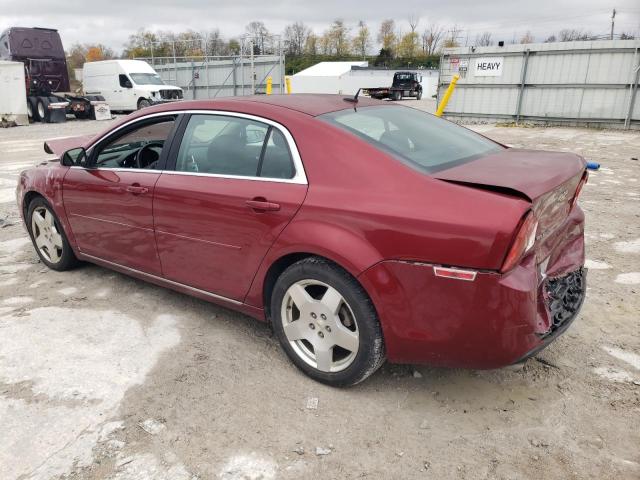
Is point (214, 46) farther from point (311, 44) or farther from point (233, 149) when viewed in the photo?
point (311, 44)

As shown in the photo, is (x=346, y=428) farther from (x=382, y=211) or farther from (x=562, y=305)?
(x=562, y=305)

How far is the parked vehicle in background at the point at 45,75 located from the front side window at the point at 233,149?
856 inches

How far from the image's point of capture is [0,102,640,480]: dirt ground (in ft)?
7.56

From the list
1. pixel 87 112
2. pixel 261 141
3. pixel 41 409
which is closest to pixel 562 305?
pixel 261 141

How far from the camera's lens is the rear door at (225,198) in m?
2.85

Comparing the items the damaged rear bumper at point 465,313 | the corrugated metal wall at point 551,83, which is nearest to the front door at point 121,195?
the damaged rear bumper at point 465,313

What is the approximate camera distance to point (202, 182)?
318 centimetres

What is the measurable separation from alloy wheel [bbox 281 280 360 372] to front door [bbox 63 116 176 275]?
4.01 ft

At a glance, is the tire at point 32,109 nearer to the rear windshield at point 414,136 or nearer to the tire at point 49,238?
the tire at point 49,238

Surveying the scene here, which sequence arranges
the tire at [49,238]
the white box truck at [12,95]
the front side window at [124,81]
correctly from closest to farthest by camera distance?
the tire at [49,238], the white box truck at [12,95], the front side window at [124,81]

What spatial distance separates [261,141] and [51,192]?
2272mm

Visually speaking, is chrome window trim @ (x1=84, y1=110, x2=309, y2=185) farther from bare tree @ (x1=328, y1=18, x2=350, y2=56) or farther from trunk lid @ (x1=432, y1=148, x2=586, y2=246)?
bare tree @ (x1=328, y1=18, x2=350, y2=56)

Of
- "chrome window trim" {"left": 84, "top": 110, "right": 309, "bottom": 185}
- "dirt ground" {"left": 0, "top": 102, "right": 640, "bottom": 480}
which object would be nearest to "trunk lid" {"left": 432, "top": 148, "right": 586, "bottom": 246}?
"chrome window trim" {"left": 84, "top": 110, "right": 309, "bottom": 185}

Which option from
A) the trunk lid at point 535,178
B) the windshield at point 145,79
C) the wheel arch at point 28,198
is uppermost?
the windshield at point 145,79
